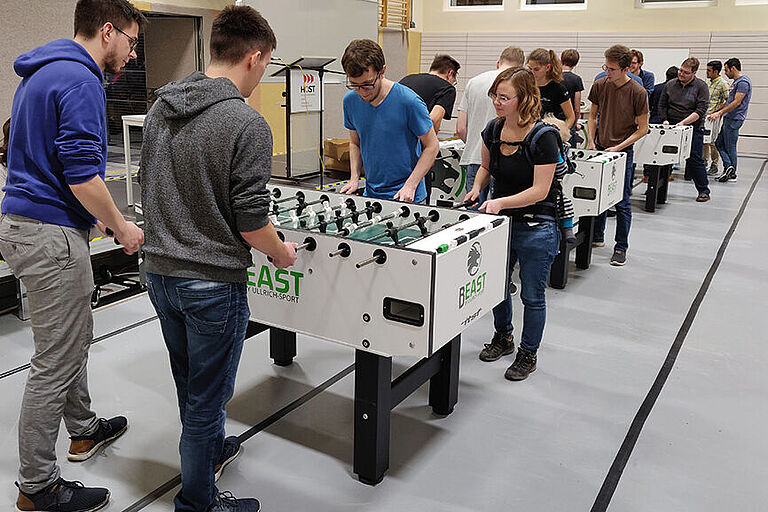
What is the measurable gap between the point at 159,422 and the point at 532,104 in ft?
7.25

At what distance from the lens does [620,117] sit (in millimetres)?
5562

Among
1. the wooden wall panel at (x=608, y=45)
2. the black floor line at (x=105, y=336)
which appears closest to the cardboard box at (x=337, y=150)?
the black floor line at (x=105, y=336)

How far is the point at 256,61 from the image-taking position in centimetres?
200

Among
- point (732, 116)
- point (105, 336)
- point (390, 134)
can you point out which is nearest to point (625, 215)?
point (390, 134)

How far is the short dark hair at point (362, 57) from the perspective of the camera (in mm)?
3281

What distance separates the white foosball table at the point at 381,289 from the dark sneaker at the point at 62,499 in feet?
2.93

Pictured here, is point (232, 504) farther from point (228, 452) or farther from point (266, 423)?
point (266, 423)

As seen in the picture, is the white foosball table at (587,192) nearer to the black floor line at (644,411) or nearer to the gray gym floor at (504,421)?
the gray gym floor at (504,421)

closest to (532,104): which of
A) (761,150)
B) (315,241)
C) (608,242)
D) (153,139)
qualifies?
(315,241)

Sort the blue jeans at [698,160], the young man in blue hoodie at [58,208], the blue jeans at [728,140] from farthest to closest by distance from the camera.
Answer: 1. the blue jeans at [728,140]
2. the blue jeans at [698,160]
3. the young man in blue hoodie at [58,208]

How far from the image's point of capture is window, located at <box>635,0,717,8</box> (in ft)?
40.4

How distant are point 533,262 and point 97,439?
2.12 meters

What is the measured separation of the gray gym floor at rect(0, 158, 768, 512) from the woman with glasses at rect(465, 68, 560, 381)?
0.38 m

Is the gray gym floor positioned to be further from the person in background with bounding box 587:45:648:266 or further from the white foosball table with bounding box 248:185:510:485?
the person in background with bounding box 587:45:648:266
